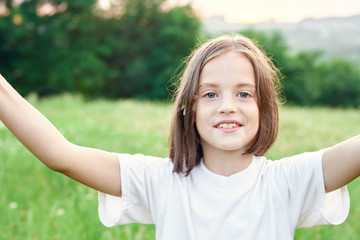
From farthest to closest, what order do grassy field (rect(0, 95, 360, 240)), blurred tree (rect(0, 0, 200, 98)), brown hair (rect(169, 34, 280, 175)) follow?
blurred tree (rect(0, 0, 200, 98)) → grassy field (rect(0, 95, 360, 240)) → brown hair (rect(169, 34, 280, 175))

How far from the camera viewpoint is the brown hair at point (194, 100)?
1664mm

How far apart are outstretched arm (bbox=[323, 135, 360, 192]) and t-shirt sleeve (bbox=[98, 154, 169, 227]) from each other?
1.92 ft

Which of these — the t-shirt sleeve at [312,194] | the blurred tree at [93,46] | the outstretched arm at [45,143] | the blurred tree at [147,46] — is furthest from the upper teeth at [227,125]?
the blurred tree at [147,46]

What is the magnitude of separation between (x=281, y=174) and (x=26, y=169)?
2631mm

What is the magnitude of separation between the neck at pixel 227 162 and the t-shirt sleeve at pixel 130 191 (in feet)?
0.65

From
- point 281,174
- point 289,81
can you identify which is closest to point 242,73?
point 281,174

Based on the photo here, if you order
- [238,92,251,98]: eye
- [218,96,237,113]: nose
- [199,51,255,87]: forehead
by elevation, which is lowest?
[218,96,237,113]: nose

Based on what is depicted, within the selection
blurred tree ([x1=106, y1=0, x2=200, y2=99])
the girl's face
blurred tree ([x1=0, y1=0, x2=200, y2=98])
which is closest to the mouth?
the girl's face

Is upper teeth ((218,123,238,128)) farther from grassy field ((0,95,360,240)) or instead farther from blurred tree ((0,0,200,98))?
blurred tree ((0,0,200,98))

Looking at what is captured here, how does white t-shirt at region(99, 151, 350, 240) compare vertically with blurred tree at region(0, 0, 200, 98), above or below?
above

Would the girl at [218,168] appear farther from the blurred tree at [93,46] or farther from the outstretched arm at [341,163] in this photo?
the blurred tree at [93,46]

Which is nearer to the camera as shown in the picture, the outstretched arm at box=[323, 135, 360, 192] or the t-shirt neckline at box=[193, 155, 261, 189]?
the outstretched arm at box=[323, 135, 360, 192]

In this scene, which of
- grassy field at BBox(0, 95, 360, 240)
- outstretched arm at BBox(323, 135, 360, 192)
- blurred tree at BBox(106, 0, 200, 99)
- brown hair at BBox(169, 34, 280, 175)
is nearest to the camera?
outstretched arm at BBox(323, 135, 360, 192)

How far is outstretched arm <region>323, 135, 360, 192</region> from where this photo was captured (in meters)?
1.43
